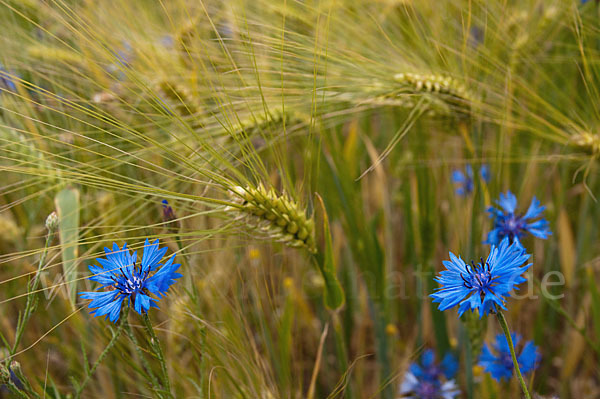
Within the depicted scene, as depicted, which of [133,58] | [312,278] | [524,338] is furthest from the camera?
[312,278]

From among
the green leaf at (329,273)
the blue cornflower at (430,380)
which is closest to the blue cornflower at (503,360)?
the blue cornflower at (430,380)

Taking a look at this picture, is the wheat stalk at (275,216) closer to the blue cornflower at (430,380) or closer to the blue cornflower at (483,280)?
the blue cornflower at (483,280)

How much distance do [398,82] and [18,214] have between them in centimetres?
83

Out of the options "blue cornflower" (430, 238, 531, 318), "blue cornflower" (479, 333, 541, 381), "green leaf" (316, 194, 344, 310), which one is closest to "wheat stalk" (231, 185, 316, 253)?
"green leaf" (316, 194, 344, 310)

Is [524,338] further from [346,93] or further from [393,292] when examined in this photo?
[346,93]

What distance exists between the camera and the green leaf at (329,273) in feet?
2.31

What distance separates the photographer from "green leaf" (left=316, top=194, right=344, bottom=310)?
0.70 meters

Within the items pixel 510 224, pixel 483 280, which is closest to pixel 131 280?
pixel 483 280

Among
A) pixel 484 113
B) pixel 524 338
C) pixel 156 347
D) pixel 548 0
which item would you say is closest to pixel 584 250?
pixel 524 338

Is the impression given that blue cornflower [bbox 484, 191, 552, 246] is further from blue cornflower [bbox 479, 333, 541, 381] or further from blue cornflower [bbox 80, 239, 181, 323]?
blue cornflower [bbox 80, 239, 181, 323]

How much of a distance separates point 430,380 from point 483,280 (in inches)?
19.6

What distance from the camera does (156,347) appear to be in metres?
0.56

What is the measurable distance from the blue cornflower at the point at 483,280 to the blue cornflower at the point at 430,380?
0.42m

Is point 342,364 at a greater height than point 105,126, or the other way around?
point 105,126
